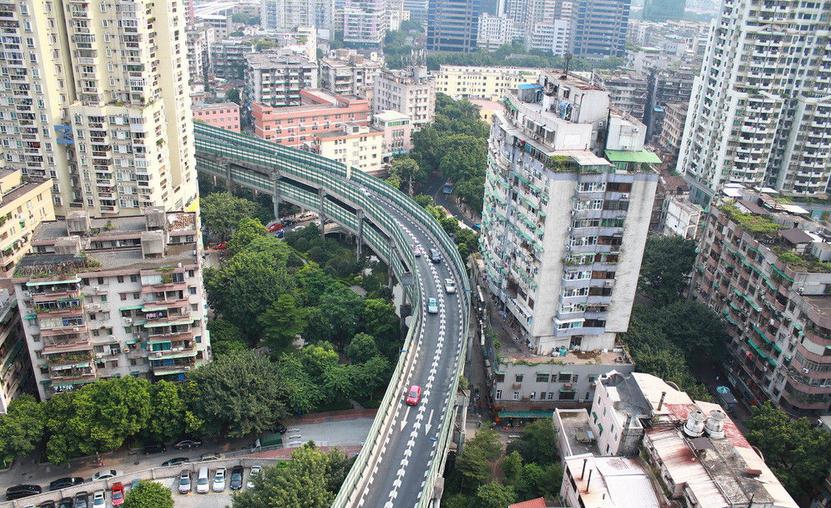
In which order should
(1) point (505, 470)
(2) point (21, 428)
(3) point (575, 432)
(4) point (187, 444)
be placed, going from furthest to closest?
(4) point (187, 444) → (3) point (575, 432) → (1) point (505, 470) → (2) point (21, 428)

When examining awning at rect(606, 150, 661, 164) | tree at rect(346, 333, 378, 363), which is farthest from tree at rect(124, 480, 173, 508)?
Answer: awning at rect(606, 150, 661, 164)

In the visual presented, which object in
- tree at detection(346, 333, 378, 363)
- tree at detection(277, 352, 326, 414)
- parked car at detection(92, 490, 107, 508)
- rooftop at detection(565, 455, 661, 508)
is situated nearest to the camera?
rooftop at detection(565, 455, 661, 508)

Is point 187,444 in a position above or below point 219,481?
above

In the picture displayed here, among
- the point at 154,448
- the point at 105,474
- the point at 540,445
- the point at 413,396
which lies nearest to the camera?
the point at 540,445

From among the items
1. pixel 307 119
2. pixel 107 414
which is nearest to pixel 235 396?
pixel 107 414

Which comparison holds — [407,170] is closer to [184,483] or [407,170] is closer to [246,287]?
[246,287]

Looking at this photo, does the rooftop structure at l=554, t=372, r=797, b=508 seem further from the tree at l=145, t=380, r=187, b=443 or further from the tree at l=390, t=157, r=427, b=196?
the tree at l=390, t=157, r=427, b=196
